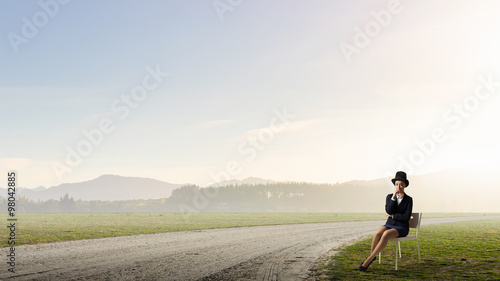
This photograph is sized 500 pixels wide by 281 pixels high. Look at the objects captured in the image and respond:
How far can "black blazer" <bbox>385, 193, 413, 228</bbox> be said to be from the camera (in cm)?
1155

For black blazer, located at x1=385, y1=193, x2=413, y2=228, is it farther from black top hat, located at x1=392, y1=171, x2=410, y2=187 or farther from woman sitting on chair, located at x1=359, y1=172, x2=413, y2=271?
black top hat, located at x1=392, y1=171, x2=410, y2=187

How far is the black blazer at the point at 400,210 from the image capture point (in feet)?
37.9

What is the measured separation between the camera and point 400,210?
11656 mm

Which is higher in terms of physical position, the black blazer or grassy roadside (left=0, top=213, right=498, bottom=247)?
the black blazer

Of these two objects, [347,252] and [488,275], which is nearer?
[488,275]

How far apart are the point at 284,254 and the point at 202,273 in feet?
17.1

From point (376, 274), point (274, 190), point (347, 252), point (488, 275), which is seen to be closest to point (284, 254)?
point (347, 252)

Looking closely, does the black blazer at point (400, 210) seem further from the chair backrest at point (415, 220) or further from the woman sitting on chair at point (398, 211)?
the chair backrest at point (415, 220)

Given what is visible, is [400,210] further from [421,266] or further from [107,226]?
[107,226]

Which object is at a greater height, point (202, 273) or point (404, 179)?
point (404, 179)

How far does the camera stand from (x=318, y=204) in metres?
199

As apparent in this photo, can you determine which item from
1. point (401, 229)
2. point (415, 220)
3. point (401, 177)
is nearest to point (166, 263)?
point (401, 229)

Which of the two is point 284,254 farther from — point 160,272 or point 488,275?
point 488,275

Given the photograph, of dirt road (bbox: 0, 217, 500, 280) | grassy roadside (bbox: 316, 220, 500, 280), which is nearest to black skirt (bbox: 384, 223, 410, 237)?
grassy roadside (bbox: 316, 220, 500, 280)
